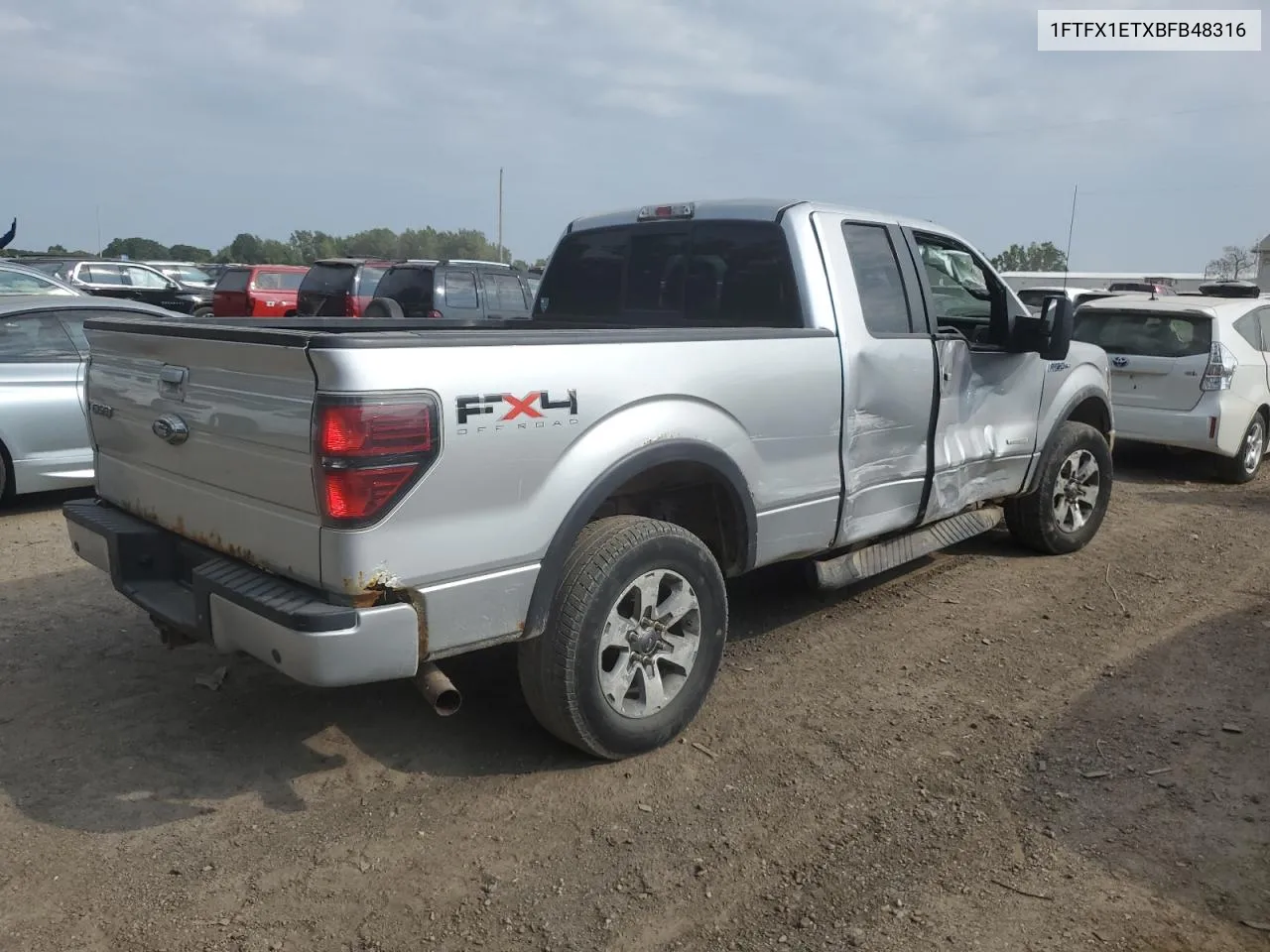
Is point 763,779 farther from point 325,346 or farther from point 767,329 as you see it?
point 325,346

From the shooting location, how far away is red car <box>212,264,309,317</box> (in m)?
18.2

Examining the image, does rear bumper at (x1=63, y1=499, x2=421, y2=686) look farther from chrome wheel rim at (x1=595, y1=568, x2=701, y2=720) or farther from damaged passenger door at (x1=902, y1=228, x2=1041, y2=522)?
damaged passenger door at (x1=902, y1=228, x2=1041, y2=522)

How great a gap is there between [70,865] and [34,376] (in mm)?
4934

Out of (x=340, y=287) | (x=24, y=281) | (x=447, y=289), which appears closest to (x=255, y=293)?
(x=340, y=287)

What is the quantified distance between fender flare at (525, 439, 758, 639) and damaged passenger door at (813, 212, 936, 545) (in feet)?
2.55

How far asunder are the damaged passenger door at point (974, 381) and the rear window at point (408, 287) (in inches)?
384

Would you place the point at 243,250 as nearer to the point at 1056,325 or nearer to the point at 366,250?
the point at 366,250

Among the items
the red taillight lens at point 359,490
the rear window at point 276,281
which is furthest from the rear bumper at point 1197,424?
the rear window at point 276,281

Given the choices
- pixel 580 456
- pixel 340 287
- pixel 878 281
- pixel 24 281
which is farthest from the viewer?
pixel 340 287

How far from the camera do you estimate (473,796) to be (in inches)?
136

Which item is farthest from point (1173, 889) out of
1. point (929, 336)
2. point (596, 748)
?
point (929, 336)

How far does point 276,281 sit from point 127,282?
5.43m

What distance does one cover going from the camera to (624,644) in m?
3.59

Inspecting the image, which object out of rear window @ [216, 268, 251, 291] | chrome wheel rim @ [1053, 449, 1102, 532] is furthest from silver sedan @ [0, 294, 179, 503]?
rear window @ [216, 268, 251, 291]
